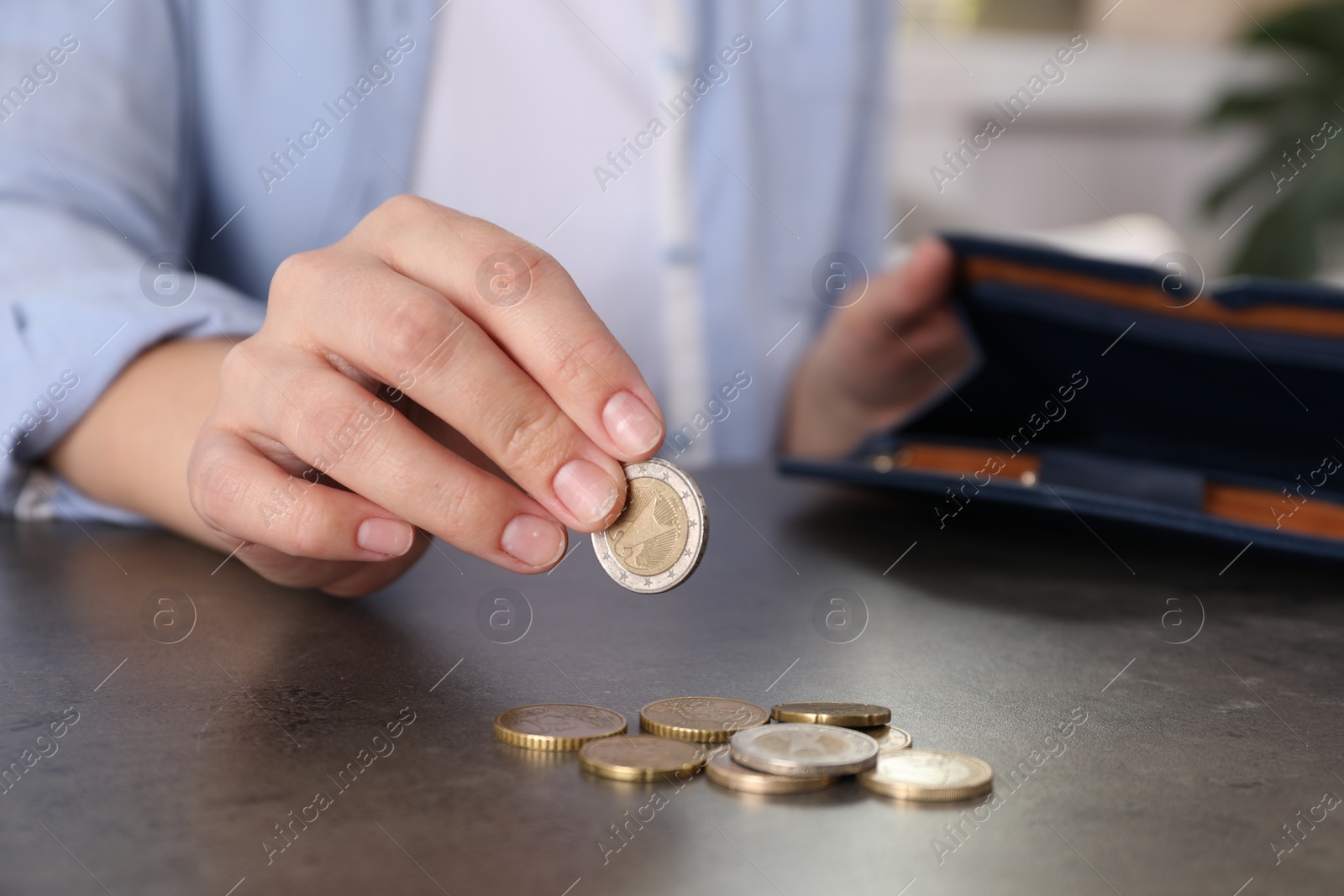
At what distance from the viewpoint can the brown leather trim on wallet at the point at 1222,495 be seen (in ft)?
3.02

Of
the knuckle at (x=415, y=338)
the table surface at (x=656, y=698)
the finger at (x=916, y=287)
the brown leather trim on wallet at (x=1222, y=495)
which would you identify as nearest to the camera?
the table surface at (x=656, y=698)

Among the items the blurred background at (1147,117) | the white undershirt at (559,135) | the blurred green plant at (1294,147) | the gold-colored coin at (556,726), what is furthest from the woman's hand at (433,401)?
the blurred green plant at (1294,147)

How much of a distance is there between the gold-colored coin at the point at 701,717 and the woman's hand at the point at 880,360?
2.39 ft

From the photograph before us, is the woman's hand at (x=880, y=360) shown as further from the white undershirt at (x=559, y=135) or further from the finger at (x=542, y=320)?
the finger at (x=542, y=320)

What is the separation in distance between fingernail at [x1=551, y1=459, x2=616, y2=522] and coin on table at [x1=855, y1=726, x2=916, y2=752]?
0.20 metres

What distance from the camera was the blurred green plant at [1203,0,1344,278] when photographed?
4703mm

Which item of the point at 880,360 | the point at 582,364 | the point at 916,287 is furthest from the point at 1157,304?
the point at 582,364

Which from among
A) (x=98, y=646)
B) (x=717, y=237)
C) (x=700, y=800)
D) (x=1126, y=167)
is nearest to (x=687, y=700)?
(x=700, y=800)

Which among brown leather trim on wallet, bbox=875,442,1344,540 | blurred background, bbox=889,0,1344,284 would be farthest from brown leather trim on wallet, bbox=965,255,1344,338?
blurred background, bbox=889,0,1344,284

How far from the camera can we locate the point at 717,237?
178cm

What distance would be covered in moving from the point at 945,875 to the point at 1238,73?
225 inches

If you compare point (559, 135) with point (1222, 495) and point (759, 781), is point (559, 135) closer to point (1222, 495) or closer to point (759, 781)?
point (1222, 495)

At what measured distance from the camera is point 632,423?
2.11ft

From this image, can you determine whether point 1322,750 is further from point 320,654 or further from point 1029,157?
point 1029,157
